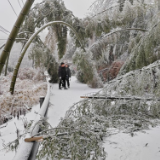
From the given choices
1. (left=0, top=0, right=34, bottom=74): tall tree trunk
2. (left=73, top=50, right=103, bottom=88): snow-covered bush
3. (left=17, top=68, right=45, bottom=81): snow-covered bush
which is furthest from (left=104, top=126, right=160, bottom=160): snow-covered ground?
(left=17, top=68, right=45, bottom=81): snow-covered bush

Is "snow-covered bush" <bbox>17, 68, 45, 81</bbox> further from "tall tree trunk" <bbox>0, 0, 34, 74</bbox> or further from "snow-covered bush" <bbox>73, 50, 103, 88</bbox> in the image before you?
"tall tree trunk" <bbox>0, 0, 34, 74</bbox>

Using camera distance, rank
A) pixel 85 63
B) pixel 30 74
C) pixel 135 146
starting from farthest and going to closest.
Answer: pixel 30 74, pixel 85 63, pixel 135 146

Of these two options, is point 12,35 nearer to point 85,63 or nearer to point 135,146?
point 135,146

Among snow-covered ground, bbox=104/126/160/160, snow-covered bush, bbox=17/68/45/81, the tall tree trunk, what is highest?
the tall tree trunk

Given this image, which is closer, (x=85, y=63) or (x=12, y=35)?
(x=12, y=35)

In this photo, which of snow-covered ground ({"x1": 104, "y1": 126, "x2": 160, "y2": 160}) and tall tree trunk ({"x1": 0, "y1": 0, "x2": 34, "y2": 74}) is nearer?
snow-covered ground ({"x1": 104, "y1": 126, "x2": 160, "y2": 160})

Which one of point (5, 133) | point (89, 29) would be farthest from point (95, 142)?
point (89, 29)

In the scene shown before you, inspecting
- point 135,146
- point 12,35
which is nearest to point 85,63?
point 12,35

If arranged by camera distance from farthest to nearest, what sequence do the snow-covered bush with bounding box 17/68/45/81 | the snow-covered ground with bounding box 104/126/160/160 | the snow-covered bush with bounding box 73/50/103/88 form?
the snow-covered bush with bounding box 17/68/45/81
the snow-covered bush with bounding box 73/50/103/88
the snow-covered ground with bounding box 104/126/160/160

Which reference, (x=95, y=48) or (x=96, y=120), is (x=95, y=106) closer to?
(x=96, y=120)

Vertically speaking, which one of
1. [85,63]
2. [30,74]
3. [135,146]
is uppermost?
[85,63]

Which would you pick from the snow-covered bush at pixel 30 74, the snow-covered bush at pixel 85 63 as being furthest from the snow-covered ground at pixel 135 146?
the snow-covered bush at pixel 30 74

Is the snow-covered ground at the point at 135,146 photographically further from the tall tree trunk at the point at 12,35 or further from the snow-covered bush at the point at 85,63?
the snow-covered bush at the point at 85,63

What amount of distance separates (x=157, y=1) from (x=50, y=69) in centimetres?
855
